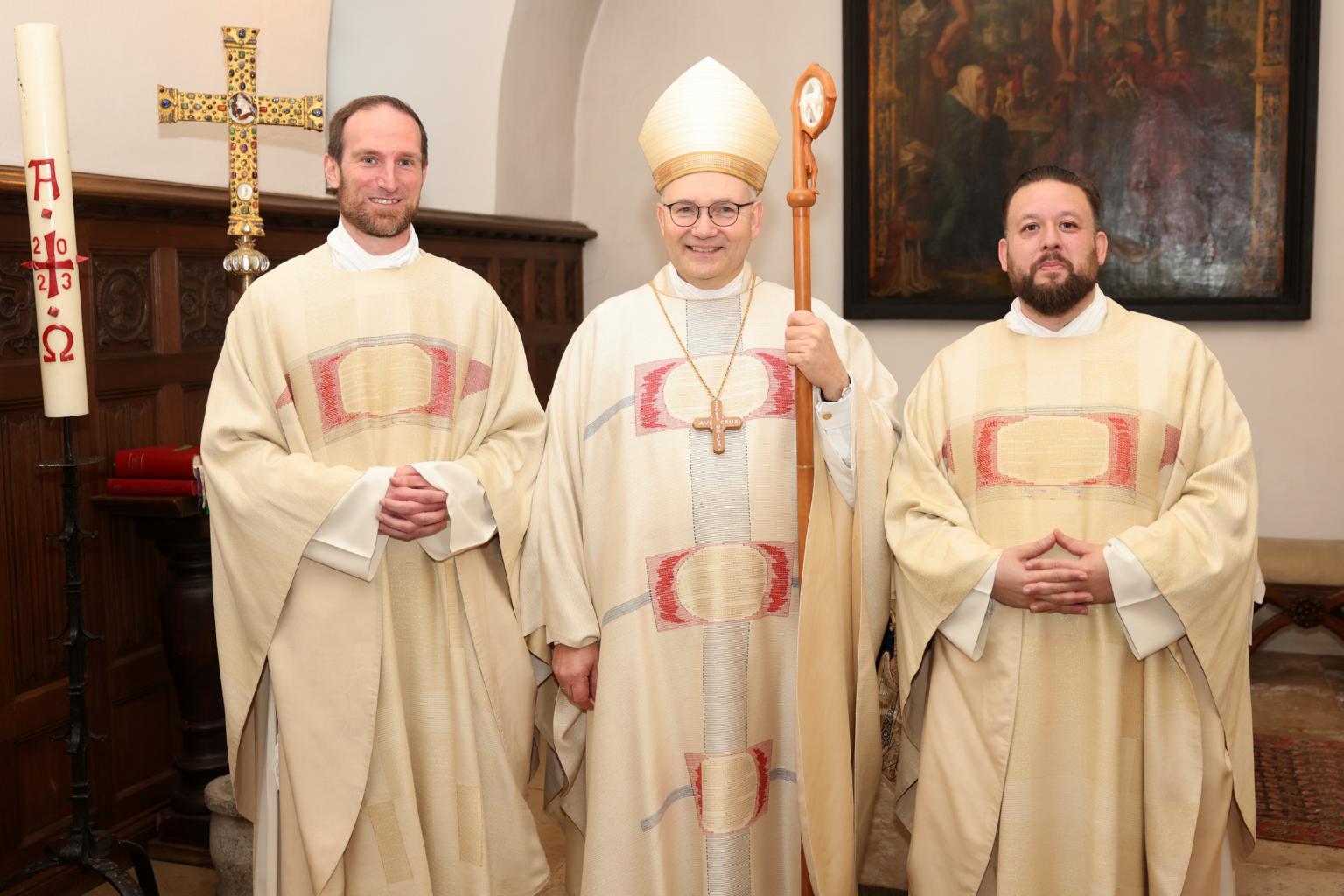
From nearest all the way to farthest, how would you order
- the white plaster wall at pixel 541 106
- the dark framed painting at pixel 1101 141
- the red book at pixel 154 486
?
the red book at pixel 154 486
the dark framed painting at pixel 1101 141
the white plaster wall at pixel 541 106

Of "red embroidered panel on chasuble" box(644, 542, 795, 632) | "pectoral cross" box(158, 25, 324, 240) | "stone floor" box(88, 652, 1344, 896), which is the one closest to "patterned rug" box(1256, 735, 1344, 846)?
"stone floor" box(88, 652, 1344, 896)

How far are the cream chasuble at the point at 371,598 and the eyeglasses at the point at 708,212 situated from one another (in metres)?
0.61

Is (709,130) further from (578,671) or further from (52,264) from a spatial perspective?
(52,264)

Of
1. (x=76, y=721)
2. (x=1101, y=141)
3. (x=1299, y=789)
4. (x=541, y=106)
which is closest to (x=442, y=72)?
(x=541, y=106)

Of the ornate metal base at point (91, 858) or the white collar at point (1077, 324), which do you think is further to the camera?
the ornate metal base at point (91, 858)

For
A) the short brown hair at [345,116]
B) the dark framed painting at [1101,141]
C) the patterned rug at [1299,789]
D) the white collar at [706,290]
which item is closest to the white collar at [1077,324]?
the white collar at [706,290]

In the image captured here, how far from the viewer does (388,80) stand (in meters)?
6.77

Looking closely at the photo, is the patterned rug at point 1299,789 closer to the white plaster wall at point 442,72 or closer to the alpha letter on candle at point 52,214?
the alpha letter on candle at point 52,214

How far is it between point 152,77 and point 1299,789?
5106 millimetres

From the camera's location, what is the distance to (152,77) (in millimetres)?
4758

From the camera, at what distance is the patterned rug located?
465 centimetres

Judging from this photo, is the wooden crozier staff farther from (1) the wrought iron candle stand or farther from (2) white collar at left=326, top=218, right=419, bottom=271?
(1) the wrought iron candle stand

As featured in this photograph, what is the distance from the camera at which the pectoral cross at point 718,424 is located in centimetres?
319

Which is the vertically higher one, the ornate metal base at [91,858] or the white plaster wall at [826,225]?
the white plaster wall at [826,225]
